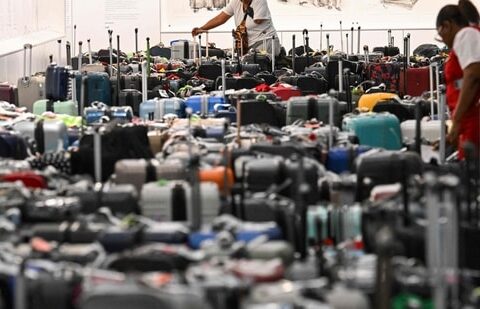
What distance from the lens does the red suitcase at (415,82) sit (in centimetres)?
1349

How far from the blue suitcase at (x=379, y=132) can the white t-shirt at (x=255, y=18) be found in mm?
7297

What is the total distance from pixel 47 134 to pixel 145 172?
203cm

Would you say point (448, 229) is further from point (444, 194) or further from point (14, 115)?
point (14, 115)

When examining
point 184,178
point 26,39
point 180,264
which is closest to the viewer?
point 180,264

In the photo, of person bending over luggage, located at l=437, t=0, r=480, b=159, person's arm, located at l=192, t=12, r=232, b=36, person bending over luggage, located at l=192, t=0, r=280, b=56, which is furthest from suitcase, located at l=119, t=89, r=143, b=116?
person bending over luggage, located at l=437, t=0, r=480, b=159

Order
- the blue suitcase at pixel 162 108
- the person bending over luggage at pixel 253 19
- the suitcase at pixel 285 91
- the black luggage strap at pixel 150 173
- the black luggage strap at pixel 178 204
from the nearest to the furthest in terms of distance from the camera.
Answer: the black luggage strap at pixel 178 204
the black luggage strap at pixel 150 173
the blue suitcase at pixel 162 108
the suitcase at pixel 285 91
the person bending over luggage at pixel 253 19

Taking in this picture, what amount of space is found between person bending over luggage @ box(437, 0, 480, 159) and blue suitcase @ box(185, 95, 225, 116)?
7.75ft

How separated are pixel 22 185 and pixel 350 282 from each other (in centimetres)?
211

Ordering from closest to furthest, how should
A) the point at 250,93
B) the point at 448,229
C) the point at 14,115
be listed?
1. the point at 448,229
2. the point at 14,115
3. the point at 250,93

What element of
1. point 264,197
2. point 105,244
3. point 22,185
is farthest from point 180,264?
point 22,185

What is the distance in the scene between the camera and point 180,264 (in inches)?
181

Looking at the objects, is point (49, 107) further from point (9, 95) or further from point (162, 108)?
point (9, 95)

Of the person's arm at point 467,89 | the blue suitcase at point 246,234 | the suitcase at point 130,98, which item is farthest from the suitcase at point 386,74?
the blue suitcase at point 246,234

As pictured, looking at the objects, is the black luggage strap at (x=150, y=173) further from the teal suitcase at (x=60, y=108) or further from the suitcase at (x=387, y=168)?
the teal suitcase at (x=60, y=108)
